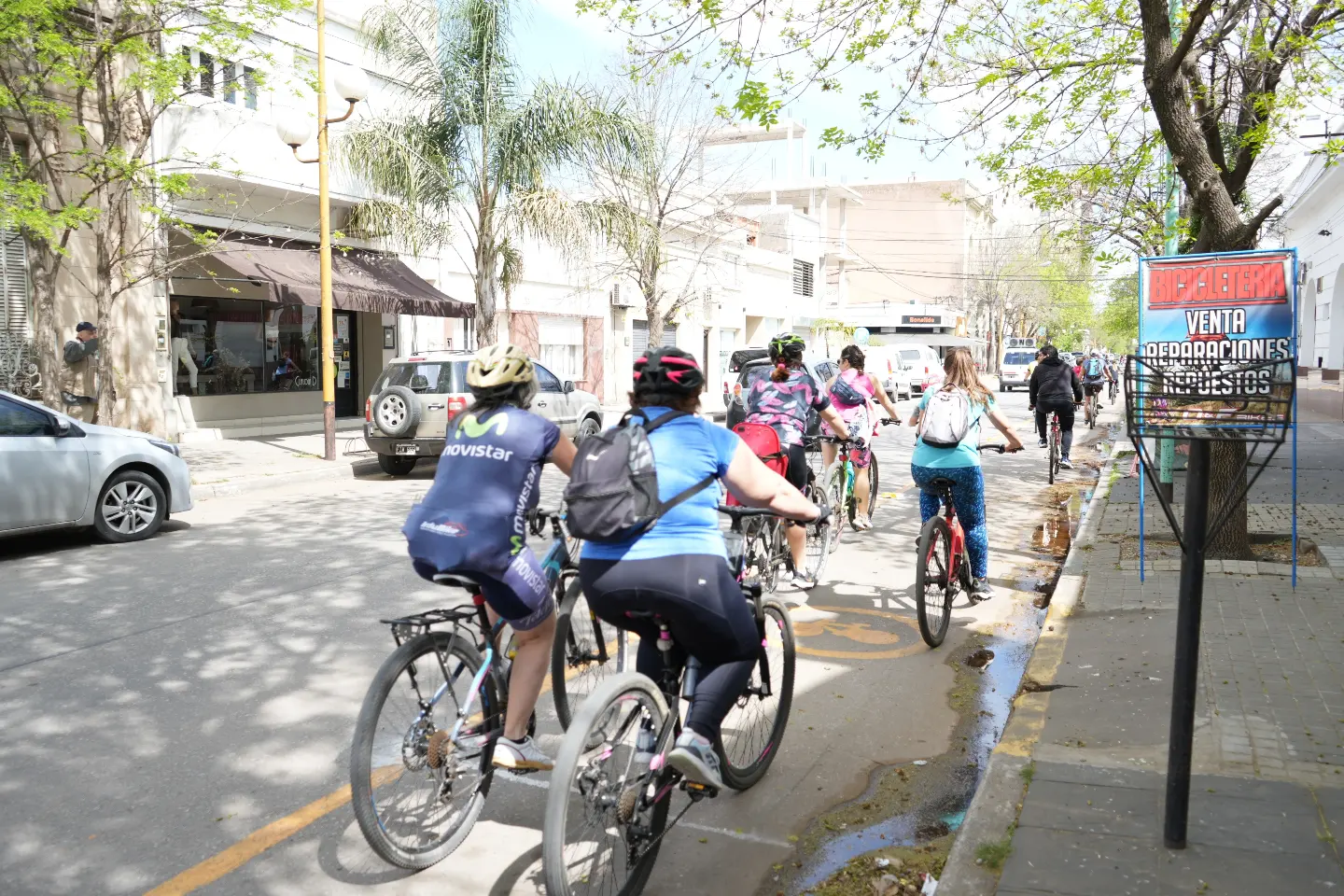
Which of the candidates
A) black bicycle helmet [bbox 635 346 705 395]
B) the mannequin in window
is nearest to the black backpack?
black bicycle helmet [bbox 635 346 705 395]

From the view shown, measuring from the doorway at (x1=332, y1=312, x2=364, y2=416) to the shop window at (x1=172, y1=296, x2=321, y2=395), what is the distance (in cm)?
61

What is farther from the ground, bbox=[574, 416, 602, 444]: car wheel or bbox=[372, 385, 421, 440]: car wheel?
bbox=[372, 385, 421, 440]: car wheel

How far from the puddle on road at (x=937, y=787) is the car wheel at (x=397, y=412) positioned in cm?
901

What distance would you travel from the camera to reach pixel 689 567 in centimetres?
340

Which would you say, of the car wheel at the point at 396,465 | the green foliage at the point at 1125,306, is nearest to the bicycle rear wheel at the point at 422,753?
the car wheel at the point at 396,465

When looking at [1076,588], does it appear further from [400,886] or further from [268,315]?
[268,315]

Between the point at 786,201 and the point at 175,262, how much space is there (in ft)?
143

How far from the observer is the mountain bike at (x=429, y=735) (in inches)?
136

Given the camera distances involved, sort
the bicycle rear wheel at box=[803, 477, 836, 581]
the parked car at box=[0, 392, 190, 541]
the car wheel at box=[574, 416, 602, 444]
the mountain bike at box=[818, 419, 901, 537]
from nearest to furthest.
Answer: the bicycle rear wheel at box=[803, 477, 836, 581] → the parked car at box=[0, 392, 190, 541] → the mountain bike at box=[818, 419, 901, 537] → the car wheel at box=[574, 416, 602, 444]

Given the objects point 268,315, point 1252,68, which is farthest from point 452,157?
point 1252,68

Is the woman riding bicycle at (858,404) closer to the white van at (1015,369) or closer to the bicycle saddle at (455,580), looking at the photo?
the bicycle saddle at (455,580)

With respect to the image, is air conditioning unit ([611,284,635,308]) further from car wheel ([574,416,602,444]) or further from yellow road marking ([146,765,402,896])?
yellow road marking ([146,765,402,896])

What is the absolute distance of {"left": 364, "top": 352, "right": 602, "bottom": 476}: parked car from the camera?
1423 cm

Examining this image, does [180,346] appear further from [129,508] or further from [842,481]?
[842,481]
